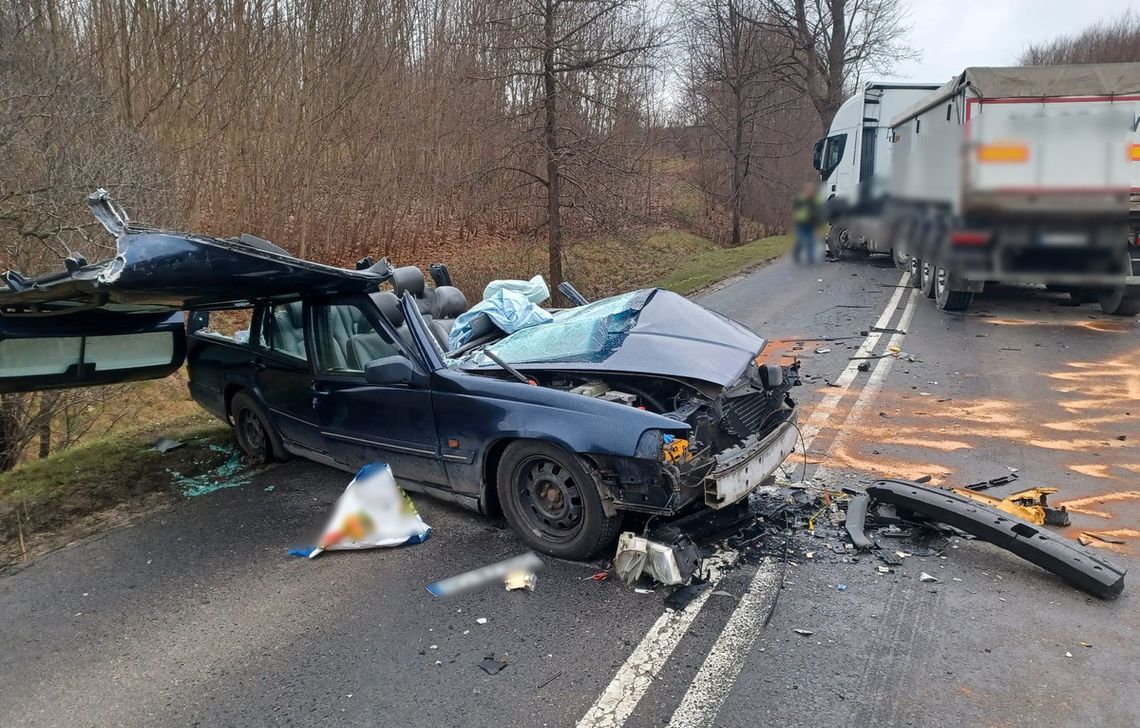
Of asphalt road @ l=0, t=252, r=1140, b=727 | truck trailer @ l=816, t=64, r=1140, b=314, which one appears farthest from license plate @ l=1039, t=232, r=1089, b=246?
asphalt road @ l=0, t=252, r=1140, b=727

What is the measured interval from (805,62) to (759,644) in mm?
5817

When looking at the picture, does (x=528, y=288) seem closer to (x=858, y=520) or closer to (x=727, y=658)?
(x=858, y=520)

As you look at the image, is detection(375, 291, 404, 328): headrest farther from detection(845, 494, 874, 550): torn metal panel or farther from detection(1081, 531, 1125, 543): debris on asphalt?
detection(1081, 531, 1125, 543): debris on asphalt

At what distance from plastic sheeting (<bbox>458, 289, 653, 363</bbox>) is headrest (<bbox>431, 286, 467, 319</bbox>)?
4.25 ft

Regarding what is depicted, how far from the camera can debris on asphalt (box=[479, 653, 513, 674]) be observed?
3.44 metres

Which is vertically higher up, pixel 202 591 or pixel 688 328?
pixel 688 328

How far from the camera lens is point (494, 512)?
482 cm

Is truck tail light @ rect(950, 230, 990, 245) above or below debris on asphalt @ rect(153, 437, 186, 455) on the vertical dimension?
above

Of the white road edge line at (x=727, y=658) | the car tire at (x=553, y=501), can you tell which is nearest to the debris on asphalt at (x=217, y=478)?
the car tire at (x=553, y=501)

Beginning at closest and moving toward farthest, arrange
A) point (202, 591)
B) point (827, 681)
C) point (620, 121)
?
point (827, 681)
point (202, 591)
point (620, 121)

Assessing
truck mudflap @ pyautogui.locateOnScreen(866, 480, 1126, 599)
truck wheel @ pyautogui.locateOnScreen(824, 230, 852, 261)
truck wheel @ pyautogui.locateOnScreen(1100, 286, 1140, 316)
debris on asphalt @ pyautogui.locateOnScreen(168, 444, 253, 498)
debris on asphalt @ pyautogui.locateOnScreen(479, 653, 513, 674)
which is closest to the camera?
truck wheel @ pyautogui.locateOnScreen(824, 230, 852, 261)

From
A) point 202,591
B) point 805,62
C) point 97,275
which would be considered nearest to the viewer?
point 97,275

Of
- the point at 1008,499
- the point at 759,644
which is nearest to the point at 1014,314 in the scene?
the point at 1008,499

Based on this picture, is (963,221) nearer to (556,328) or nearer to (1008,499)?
(556,328)
